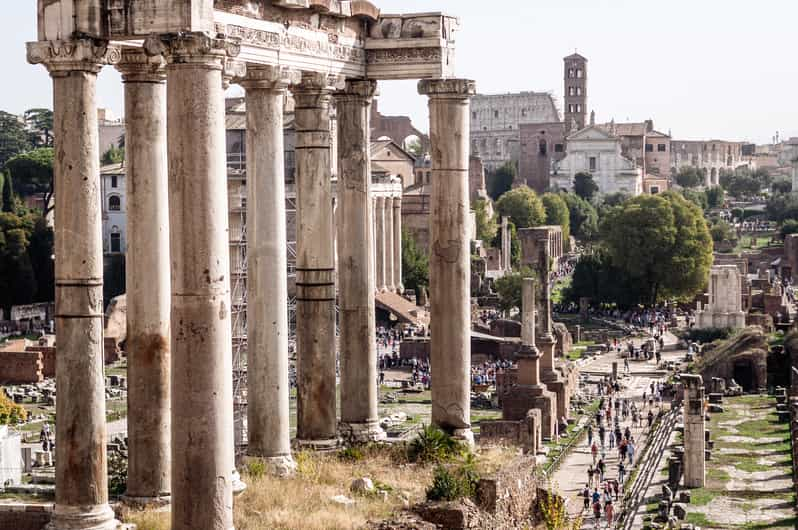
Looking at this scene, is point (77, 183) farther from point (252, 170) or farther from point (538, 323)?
point (538, 323)

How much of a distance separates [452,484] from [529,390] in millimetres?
25193

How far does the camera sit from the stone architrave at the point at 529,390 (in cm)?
3838

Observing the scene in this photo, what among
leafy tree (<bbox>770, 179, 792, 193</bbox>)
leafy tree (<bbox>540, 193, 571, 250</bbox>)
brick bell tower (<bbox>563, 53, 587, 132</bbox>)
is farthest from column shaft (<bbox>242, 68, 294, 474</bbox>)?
brick bell tower (<bbox>563, 53, 587, 132</bbox>)

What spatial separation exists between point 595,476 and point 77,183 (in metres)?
21.1

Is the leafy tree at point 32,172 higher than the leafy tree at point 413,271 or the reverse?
higher

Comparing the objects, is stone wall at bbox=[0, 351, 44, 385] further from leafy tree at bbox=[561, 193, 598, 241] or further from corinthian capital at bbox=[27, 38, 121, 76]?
leafy tree at bbox=[561, 193, 598, 241]

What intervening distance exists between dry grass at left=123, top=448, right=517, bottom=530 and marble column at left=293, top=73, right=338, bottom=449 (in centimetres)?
55

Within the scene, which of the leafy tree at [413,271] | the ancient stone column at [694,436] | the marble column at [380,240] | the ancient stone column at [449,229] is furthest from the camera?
the leafy tree at [413,271]

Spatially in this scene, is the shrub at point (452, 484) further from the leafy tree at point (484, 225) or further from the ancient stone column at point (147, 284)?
the leafy tree at point (484, 225)

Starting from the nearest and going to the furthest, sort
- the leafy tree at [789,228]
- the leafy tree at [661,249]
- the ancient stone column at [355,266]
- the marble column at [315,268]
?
the marble column at [315,268], the ancient stone column at [355,266], the leafy tree at [661,249], the leafy tree at [789,228]

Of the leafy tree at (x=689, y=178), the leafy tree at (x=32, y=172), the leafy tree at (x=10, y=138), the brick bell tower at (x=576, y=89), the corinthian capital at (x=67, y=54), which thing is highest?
the brick bell tower at (x=576, y=89)

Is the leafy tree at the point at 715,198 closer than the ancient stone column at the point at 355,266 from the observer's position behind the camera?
No

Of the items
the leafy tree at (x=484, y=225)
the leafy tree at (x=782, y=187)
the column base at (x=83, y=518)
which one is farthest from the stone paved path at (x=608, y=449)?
the leafy tree at (x=782, y=187)

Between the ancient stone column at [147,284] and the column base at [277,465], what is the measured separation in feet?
5.26
